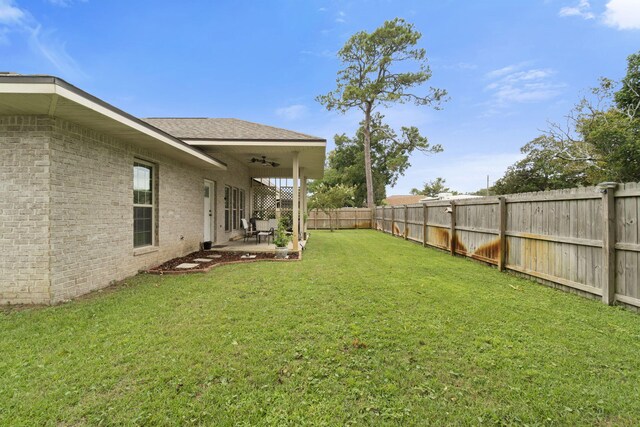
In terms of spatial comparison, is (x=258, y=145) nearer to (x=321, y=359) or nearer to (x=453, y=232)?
(x=453, y=232)

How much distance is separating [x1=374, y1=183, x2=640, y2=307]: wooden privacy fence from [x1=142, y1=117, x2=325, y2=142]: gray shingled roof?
486cm

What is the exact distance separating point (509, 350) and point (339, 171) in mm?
31166

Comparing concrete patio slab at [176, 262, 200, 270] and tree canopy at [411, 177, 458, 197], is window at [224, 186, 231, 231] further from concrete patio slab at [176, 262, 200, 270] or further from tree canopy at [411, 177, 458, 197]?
tree canopy at [411, 177, 458, 197]

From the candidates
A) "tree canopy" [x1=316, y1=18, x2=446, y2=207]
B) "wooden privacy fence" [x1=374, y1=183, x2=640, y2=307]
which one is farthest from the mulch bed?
"tree canopy" [x1=316, y1=18, x2=446, y2=207]

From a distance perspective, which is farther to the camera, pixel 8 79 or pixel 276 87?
pixel 276 87

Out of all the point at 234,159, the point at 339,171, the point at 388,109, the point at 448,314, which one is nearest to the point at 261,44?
the point at 234,159

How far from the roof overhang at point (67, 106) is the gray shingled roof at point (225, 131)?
8.95 ft

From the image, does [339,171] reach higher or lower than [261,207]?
higher

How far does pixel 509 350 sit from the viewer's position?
113 inches

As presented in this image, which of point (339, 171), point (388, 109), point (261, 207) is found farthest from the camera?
point (339, 171)

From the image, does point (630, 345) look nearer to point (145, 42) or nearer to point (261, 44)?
point (145, 42)

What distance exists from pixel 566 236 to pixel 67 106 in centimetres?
784

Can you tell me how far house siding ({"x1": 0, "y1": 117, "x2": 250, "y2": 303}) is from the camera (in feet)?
13.6

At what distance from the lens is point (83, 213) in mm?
4723
